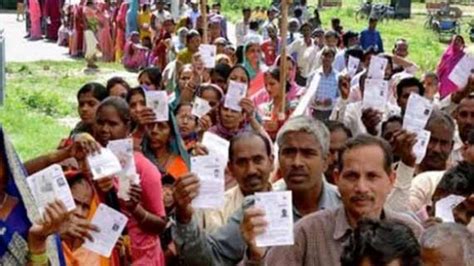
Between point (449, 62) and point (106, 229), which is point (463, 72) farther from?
point (449, 62)

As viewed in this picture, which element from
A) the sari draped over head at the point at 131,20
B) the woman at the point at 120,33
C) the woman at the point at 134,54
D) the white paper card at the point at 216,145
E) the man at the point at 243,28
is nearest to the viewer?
the white paper card at the point at 216,145

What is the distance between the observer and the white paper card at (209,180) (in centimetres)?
470

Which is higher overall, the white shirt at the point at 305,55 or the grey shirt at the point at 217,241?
the grey shirt at the point at 217,241

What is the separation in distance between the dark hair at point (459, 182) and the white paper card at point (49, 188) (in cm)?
181

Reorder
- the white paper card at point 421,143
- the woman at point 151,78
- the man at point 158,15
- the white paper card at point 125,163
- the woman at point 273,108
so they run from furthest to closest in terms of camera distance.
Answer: the man at point 158,15
the woman at point 151,78
the woman at point 273,108
the white paper card at point 421,143
the white paper card at point 125,163

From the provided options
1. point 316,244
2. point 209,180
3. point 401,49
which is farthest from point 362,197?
point 401,49

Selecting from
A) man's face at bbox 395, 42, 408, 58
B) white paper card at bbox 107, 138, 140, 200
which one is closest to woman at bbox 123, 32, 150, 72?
man's face at bbox 395, 42, 408, 58

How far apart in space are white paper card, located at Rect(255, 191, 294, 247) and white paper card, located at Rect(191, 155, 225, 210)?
73 cm

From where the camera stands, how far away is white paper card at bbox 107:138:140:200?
5316 millimetres

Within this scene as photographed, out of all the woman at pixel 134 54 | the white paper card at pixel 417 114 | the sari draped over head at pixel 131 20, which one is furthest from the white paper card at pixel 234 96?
the sari draped over head at pixel 131 20

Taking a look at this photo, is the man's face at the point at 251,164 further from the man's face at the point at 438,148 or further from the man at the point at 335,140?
the man's face at the point at 438,148

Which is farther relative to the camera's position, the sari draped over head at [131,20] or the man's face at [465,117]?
the sari draped over head at [131,20]

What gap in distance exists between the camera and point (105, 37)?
2405 cm

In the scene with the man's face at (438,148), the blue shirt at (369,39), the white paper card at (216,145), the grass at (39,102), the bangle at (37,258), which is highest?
the white paper card at (216,145)
